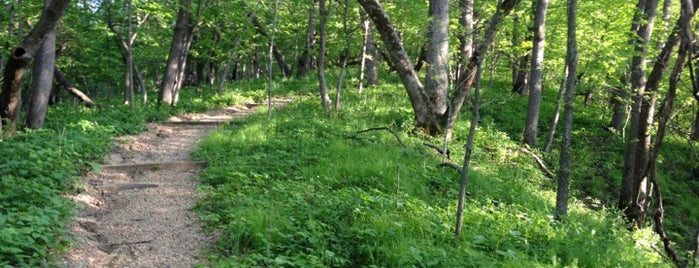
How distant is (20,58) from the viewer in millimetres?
7500

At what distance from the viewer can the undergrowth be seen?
374cm

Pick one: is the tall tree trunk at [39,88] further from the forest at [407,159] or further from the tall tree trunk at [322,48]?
the tall tree trunk at [322,48]

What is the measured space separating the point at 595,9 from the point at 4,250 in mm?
13571

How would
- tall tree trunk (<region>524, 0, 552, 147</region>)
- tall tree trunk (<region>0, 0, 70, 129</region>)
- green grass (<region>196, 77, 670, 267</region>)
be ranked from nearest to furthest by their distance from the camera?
1. green grass (<region>196, 77, 670, 267</region>)
2. tall tree trunk (<region>0, 0, 70, 129</region>)
3. tall tree trunk (<region>524, 0, 552, 147</region>)

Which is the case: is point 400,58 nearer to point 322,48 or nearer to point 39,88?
point 322,48

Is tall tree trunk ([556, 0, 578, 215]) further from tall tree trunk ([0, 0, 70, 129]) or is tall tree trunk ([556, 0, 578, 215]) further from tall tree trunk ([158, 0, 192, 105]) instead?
tall tree trunk ([158, 0, 192, 105])

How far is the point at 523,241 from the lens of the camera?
16.8ft

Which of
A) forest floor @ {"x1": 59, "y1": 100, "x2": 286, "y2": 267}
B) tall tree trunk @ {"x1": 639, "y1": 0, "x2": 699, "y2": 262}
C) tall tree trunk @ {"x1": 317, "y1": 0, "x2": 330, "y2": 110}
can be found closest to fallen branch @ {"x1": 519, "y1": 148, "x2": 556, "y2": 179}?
tall tree trunk @ {"x1": 639, "y1": 0, "x2": 699, "y2": 262}

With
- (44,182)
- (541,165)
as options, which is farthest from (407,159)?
(44,182)

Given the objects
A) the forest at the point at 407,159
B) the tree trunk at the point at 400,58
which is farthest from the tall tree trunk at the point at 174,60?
the tree trunk at the point at 400,58

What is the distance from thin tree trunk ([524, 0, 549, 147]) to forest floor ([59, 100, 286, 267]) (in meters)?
8.27

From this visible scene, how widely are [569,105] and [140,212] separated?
208 inches

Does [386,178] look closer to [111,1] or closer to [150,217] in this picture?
[150,217]

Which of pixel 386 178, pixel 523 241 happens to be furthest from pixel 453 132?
pixel 523 241
